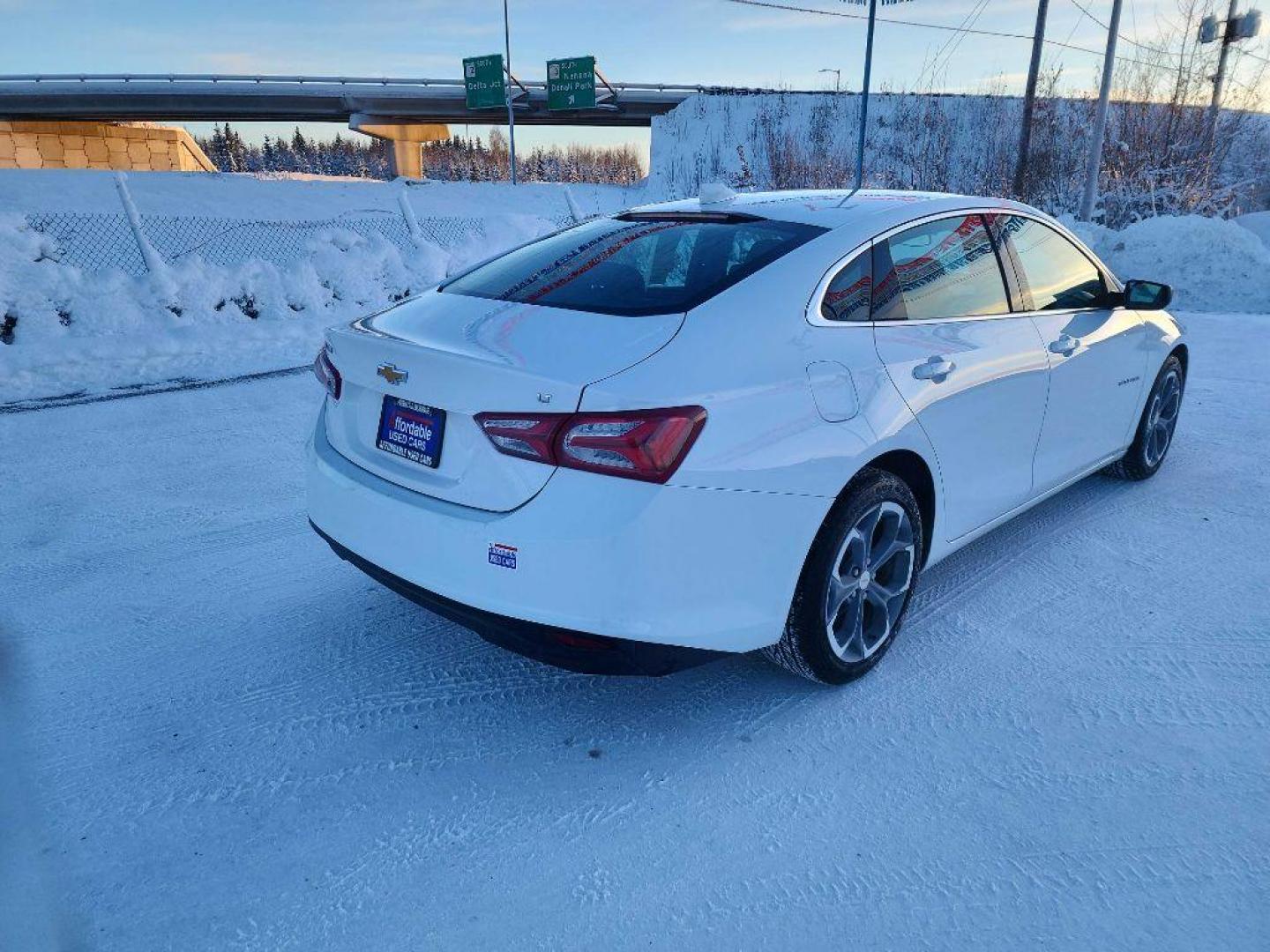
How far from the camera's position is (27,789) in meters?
2.16

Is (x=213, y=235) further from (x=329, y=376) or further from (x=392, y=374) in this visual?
(x=392, y=374)

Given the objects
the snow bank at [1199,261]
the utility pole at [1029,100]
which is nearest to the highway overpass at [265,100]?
the utility pole at [1029,100]

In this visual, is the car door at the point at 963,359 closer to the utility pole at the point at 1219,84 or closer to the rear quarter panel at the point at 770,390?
the rear quarter panel at the point at 770,390

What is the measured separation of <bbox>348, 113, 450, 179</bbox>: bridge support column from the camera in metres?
47.6

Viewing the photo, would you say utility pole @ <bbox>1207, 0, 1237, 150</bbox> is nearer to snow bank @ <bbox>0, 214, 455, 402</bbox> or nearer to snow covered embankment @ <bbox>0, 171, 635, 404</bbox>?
snow covered embankment @ <bbox>0, 171, 635, 404</bbox>

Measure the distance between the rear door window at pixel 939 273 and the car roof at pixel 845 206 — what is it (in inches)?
2.5

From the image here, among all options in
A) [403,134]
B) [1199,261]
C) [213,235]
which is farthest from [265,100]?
[1199,261]

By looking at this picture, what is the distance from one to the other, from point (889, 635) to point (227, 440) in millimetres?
4316

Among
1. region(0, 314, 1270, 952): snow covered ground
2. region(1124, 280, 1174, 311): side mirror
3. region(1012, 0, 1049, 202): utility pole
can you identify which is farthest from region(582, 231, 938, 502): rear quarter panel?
region(1012, 0, 1049, 202): utility pole

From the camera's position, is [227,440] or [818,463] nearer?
[818,463]

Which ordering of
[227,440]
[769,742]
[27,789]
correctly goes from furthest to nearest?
[227,440] < [769,742] < [27,789]

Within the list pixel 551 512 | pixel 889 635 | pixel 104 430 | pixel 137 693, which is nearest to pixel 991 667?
pixel 889 635

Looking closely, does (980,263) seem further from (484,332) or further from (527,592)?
(527,592)

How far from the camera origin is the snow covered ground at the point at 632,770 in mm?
1815
